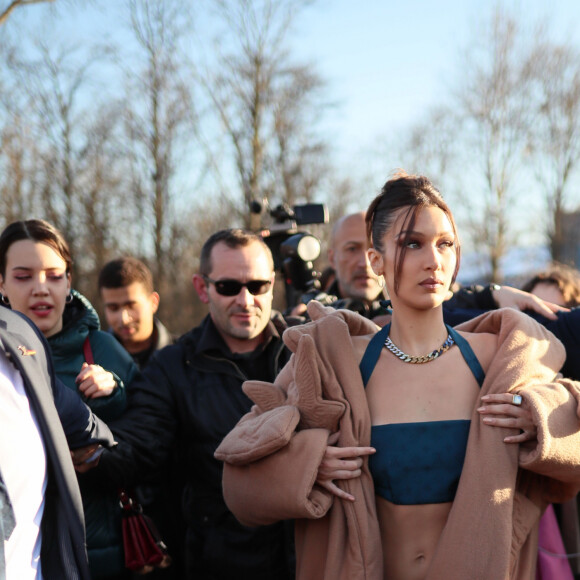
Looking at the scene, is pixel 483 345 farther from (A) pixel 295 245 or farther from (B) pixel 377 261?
(A) pixel 295 245

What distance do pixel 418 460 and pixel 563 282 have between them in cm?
185

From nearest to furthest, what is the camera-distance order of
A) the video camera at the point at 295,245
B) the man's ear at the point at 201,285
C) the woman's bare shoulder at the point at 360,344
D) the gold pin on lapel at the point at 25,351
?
the gold pin on lapel at the point at 25,351 → the woman's bare shoulder at the point at 360,344 → the man's ear at the point at 201,285 → the video camera at the point at 295,245

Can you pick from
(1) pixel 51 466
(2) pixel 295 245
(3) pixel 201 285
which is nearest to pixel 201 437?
(3) pixel 201 285

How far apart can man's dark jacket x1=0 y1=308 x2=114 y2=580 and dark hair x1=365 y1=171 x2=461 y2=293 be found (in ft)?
3.34

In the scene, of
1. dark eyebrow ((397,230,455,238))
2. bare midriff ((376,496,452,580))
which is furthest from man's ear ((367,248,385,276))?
bare midriff ((376,496,452,580))

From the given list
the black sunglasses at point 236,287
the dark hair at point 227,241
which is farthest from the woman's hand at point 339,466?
the dark hair at point 227,241

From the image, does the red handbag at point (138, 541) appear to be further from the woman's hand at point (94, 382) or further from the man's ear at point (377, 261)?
the man's ear at point (377, 261)

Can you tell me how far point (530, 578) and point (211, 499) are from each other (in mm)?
1279

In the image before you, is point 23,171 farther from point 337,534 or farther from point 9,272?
point 337,534

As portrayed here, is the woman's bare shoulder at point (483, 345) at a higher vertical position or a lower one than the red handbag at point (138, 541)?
higher

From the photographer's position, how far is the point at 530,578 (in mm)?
1867

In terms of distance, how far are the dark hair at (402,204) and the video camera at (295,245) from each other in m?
1.67

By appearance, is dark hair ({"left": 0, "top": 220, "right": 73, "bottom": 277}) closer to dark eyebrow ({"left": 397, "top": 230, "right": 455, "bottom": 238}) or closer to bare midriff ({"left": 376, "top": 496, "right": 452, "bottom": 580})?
dark eyebrow ({"left": 397, "top": 230, "right": 455, "bottom": 238})

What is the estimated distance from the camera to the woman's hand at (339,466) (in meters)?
1.86
